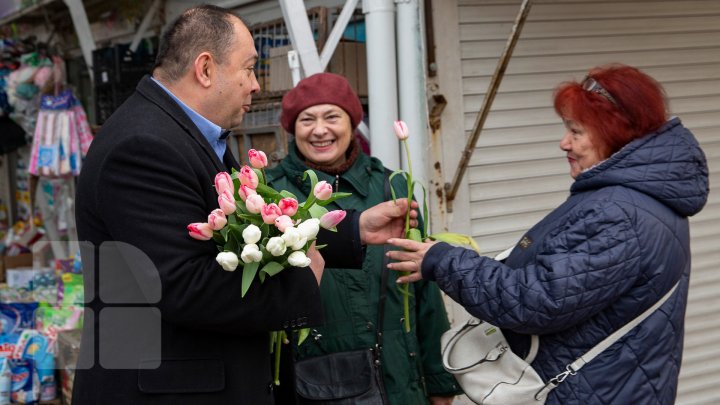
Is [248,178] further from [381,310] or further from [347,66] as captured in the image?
[347,66]

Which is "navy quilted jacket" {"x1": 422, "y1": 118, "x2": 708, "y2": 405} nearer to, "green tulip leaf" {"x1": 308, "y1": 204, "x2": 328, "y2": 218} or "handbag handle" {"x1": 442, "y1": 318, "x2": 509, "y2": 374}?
"handbag handle" {"x1": 442, "y1": 318, "x2": 509, "y2": 374}

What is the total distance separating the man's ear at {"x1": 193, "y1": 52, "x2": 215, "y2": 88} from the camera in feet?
6.31

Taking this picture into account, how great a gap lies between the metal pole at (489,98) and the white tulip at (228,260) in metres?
1.62

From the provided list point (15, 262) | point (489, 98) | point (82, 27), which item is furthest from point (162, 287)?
point (15, 262)

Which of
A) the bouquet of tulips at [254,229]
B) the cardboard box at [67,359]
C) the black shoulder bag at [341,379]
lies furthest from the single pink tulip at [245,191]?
the cardboard box at [67,359]

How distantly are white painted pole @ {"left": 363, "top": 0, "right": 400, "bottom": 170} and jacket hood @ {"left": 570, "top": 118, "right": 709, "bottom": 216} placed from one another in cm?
142

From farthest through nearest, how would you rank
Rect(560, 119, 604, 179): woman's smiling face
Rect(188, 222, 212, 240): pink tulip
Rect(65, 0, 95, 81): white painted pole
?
Rect(65, 0, 95, 81): white painted pole
Rect(560, 119, 604, 179): woman's smiling face
Rect(188, 222, 212, 240): pink tulip

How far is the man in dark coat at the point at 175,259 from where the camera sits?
1718 mm

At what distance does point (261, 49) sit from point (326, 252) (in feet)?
7.51

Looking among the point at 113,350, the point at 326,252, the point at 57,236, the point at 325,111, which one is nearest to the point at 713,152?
the point at 325,111

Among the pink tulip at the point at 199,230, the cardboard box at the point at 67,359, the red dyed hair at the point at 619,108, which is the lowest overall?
the cardboard box at the point at 67,359

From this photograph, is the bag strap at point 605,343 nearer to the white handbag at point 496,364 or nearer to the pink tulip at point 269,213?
the white handbag at point 496,364

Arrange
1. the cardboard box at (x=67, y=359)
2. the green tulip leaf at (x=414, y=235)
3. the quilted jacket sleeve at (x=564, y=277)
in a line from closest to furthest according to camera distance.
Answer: the quilted jacket sleeve at (x=564, y=277) → the green tulip leaf at (x=414, y=235) → the cardboard box at (x=67, y=359)

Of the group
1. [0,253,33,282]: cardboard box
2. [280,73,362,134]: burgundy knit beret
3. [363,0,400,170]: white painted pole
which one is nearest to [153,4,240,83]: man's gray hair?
[280,73,362,134]: burgundy knit beret
